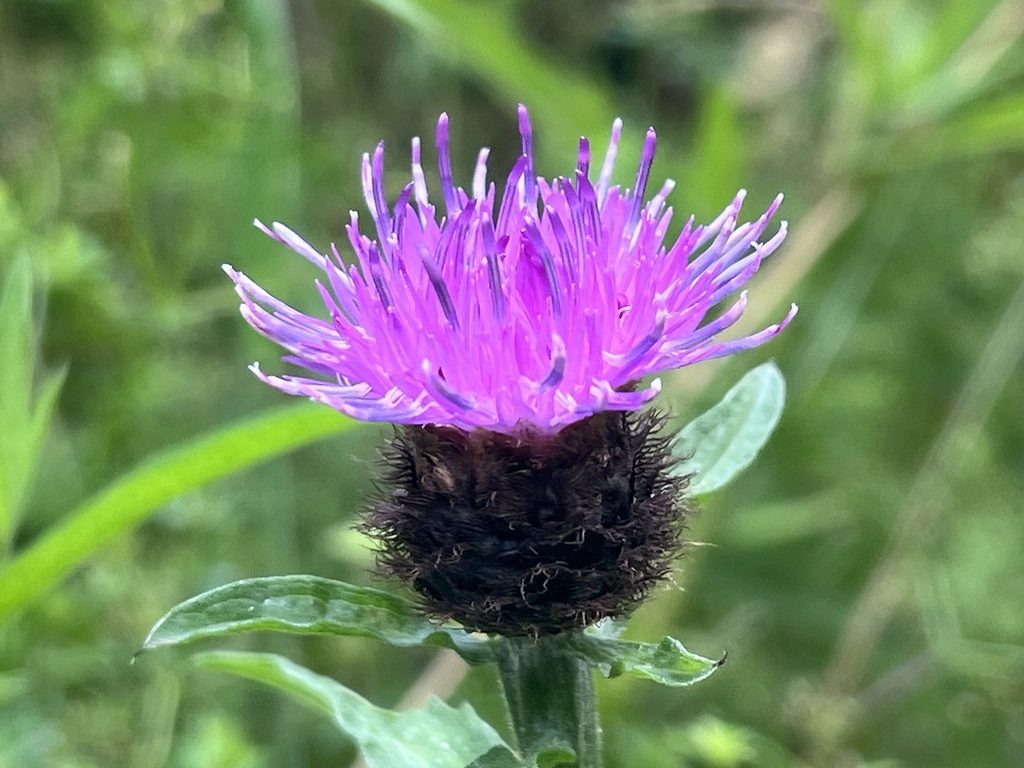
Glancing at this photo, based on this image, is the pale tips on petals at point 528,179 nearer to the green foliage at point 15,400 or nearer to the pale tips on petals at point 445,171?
the pale tips on petals at point 445,171

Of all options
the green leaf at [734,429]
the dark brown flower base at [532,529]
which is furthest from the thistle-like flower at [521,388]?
the green leaf at [734,429]

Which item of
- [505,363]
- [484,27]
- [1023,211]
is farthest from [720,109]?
[505,363]

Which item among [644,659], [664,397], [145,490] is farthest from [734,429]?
[664,397]

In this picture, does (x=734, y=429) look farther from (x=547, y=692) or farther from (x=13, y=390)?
(x=13, y=390)

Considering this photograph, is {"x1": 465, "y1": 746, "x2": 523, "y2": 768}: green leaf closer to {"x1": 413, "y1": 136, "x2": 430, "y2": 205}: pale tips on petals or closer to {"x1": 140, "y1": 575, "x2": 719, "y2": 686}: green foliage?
{"x1": 140, "y1": 575, "x2": 719, "y2": 686}: green foliage

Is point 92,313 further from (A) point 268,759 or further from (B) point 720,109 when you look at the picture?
(B) point 720,109

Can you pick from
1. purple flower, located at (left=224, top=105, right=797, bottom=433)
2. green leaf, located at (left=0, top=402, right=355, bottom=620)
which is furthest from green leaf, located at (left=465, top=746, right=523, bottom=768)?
green leaf, located at (left=0, top=402, right=355, bottom=620)
